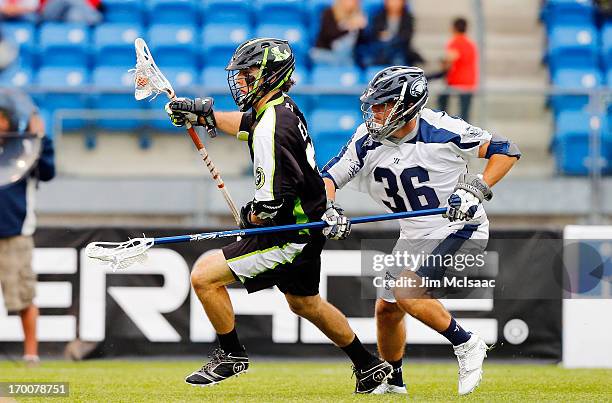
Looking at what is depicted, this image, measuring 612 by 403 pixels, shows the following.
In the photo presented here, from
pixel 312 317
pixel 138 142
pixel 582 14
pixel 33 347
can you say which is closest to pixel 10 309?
pixel 33 347

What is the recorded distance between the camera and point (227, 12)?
49.3 ft

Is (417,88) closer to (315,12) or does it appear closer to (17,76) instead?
(315,12)

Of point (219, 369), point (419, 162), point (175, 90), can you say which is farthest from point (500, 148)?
point (175, 90)

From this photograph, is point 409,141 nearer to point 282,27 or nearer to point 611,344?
point 611,344

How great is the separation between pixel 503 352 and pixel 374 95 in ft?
13.0

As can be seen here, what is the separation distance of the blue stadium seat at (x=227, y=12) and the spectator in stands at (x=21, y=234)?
4.33 meters

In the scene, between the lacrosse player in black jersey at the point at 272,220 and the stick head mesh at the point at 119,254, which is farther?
the stick head mesh at the point at 119,254

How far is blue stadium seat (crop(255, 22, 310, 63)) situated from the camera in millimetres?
14492

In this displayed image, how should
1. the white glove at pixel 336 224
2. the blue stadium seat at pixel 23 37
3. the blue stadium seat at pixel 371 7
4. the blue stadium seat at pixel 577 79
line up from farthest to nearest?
1. the blue stadium seat at pixel 371 7
2. the blue stadium seat at pixel 23 37
3. the blue stadium seat at pixel 577 79
4. the white glove at pixel 336 224

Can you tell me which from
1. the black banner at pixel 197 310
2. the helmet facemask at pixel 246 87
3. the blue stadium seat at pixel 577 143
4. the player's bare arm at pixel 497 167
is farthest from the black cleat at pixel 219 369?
the blue stadium seat at pixel 577 143

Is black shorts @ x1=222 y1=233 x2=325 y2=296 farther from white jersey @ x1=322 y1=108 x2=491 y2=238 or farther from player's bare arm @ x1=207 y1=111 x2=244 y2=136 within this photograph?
player's bare arm @ x1=207 y1=111 x2=244 y2=136

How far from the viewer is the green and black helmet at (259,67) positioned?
7.92 m

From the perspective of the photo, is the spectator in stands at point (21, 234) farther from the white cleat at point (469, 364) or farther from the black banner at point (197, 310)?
the white cleat at point (469, 364)

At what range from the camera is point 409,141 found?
27.2 feet
